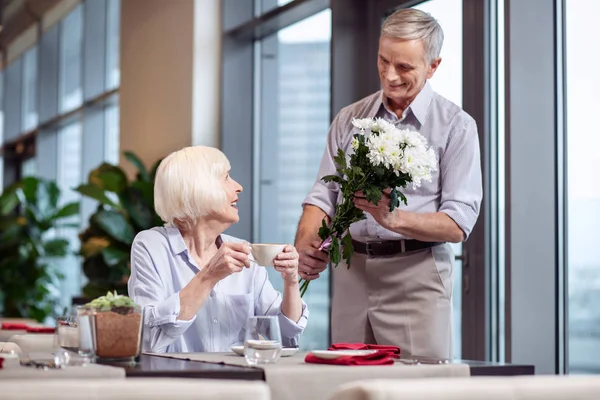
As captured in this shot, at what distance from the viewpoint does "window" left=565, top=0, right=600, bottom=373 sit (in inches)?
153

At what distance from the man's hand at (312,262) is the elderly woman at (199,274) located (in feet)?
0.50

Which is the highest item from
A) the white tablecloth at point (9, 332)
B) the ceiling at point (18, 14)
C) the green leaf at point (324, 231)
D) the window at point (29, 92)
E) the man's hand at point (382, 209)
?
the ceiling at point (18, 14)

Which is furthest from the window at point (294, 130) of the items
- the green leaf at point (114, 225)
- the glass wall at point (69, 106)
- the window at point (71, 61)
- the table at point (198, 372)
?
the window at point (71, 61)

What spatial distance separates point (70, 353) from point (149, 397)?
Result: 31.6 inches

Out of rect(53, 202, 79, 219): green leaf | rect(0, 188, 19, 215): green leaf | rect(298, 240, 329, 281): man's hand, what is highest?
rect(0, 188, 19, 215): green leaf

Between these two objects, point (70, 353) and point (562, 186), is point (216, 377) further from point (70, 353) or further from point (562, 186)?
point (562, 186)

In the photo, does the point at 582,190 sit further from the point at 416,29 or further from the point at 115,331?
the point at 115,331

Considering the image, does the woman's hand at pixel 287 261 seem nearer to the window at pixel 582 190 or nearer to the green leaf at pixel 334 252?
the green leaf at pixel 334 252

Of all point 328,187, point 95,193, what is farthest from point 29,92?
point 328,187

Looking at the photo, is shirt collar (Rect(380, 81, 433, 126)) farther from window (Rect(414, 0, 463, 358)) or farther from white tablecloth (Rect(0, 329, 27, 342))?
white tablecloth (Rect(0, 329, 27, 342))

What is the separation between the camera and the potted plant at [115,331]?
209cm

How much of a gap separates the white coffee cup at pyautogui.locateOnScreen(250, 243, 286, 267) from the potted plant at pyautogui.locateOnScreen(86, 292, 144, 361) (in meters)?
0.50

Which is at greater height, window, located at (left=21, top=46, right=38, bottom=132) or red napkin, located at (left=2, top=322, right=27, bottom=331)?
window, located at (left=21, top=46, right=38, bottom=132)

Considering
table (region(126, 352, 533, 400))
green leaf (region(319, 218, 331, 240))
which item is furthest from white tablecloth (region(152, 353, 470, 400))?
green leaf (region(319, 218, 331, 240))
